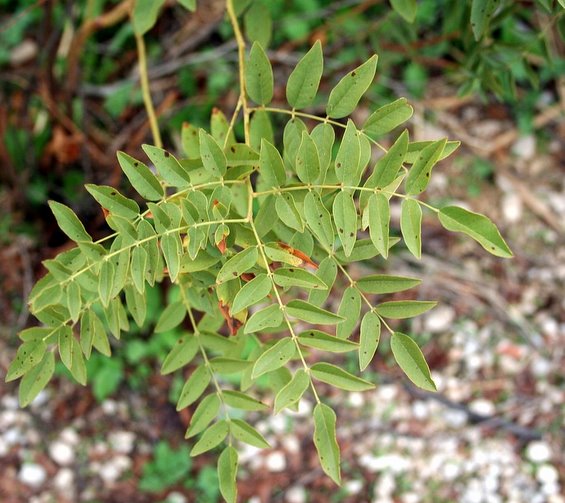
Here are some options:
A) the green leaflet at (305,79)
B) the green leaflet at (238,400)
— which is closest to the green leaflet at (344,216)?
the green leaflet at (305,79)

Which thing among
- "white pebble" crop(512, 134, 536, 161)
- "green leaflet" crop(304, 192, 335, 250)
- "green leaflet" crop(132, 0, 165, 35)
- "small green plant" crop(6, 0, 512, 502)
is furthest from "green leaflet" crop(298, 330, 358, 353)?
"white pebble" crop(512, 134, 536, 161)

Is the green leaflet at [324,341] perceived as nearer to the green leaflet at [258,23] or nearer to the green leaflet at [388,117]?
the green leaflet at [388,117]

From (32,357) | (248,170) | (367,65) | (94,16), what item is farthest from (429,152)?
(94,16)

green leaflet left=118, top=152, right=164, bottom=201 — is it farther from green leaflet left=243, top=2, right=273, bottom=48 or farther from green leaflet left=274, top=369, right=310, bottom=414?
Answer: green leaflet left=243, top=2, right=273, bottom=48

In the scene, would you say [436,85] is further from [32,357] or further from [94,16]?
[32,357]

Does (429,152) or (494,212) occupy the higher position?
(429,152)

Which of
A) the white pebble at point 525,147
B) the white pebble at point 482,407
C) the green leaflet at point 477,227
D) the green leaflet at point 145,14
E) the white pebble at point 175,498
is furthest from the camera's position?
the white pebble at point 525,147
